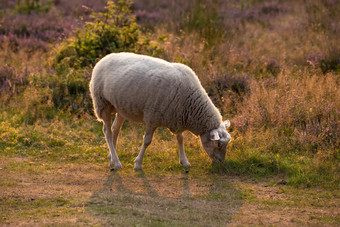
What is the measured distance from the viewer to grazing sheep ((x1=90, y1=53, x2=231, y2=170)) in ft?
20.4

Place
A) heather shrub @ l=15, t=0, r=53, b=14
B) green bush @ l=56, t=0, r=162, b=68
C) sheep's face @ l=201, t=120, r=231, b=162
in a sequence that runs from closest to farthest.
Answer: sheep's face @ l=201, t=120, r=231, b=162 → green bush @ l=56, t=0, r=162, b=68 → heather shrub @ l=15, t=0, r=53, b=14

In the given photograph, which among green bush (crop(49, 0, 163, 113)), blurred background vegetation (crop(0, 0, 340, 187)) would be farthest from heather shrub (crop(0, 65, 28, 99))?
green bush (crop(49, 0, 163, 113))

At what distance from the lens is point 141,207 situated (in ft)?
16.9

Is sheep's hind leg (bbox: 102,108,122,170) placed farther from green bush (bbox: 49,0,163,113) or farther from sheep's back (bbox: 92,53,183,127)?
green bush (bbox: 49,0,163,113)

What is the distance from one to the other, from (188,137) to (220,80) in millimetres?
2173

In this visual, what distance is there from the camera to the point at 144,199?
545 centimetres

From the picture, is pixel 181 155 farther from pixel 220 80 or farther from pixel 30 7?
pixel 30 7

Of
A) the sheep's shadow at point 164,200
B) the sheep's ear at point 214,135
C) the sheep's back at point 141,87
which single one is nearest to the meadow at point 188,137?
the sheep's shadow at point 164,200

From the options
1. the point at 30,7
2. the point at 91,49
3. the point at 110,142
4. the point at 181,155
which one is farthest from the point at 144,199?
the point at 30,7

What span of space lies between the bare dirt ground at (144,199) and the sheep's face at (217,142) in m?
0.32

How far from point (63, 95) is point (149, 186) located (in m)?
4.13

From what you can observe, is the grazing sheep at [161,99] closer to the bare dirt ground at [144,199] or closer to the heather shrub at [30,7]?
the bare dirt ground at [144,199]

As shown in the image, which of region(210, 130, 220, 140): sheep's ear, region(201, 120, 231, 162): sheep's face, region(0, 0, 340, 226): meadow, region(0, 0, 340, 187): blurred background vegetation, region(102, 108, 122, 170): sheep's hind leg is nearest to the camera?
region(0, 0, 340, 226): meadow

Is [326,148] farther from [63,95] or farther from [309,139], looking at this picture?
A: [63,95]
